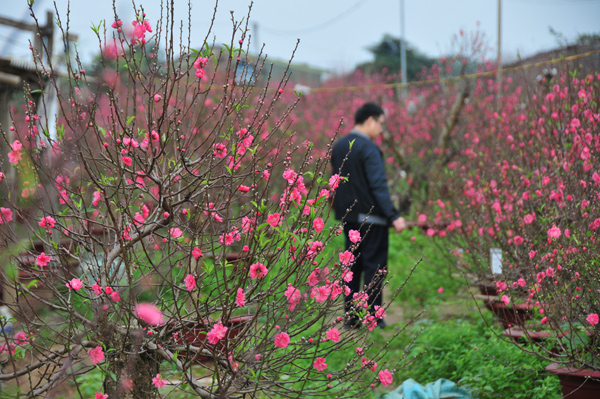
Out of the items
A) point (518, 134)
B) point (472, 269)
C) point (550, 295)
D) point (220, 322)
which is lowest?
point (472, 269)

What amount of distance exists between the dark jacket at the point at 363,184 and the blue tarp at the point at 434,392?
1.66 m

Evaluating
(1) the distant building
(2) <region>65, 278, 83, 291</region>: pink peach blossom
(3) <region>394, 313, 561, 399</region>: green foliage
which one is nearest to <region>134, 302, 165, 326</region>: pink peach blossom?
(2) <region>65, 278, 83, 291</region>: pink peach blossom

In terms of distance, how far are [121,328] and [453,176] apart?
17.4ft

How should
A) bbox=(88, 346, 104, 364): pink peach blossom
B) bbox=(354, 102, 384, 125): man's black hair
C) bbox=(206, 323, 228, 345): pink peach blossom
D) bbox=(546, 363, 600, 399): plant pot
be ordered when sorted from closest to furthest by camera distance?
bbox=(206, 323, 228, 345): pink peach blossom → bbox=(88, 346, 104, 364): pink peach blossom → bbox=(546, 363, 600, 399): plant pot → bbox=(354, 102, 384, 125): man's black hair

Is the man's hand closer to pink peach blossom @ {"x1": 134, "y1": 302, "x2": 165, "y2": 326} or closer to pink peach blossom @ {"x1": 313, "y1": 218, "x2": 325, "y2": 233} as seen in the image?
pink peach blossom @ {"x1": 313, "y1": 218, "x2": 325, "y2": 233}

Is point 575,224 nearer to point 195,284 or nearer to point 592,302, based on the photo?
point 592,302

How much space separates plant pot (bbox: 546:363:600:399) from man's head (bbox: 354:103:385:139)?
8.61ft

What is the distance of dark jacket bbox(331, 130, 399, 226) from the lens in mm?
4852

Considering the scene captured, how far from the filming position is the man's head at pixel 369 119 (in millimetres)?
4996

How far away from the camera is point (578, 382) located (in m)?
2.94

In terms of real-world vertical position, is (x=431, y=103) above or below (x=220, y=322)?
above

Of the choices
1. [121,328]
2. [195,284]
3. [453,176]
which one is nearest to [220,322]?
[195,284]

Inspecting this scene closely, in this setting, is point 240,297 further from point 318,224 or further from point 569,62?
point 569,62

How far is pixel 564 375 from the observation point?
2.99 meters
